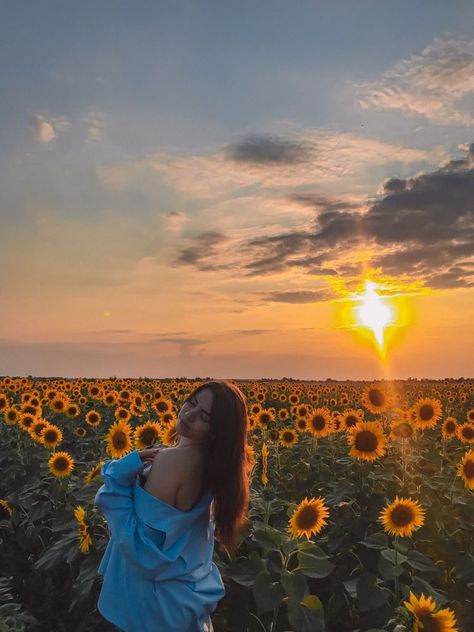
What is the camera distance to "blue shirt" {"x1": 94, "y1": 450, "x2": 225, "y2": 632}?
14.2ft

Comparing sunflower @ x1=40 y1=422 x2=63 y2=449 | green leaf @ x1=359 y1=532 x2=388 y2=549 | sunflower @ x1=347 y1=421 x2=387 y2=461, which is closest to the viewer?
green leaf @ x1=359 y1=532 x2=388 y2=549

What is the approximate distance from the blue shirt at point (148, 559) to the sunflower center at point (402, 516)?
6.75 feet

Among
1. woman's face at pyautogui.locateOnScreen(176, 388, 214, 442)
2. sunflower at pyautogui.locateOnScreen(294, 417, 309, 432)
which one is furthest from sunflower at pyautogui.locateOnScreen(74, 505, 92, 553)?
sunflower at pyautogui.locateOnScreen(294, 417, 309, 432)

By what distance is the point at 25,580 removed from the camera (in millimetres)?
8875

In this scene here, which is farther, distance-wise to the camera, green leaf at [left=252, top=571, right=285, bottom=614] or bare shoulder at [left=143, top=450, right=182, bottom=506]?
green leaf at [left=252, top=571, right=285, bottom=614]

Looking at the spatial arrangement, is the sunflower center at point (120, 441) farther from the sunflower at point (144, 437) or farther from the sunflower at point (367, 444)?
the sunflower at point (367, 444)

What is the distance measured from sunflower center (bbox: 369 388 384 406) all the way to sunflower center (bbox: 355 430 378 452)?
2850 millimetres

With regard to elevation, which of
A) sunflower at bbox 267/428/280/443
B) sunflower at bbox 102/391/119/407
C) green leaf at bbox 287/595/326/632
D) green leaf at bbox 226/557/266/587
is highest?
sunflower at bbox 102/391/119/407

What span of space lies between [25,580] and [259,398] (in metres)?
13.2

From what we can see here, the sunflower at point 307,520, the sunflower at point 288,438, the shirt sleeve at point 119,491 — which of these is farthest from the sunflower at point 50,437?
the shirt sleeve at point 119,491

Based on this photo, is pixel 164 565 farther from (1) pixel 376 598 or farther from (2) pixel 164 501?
(1) pixel 376 598

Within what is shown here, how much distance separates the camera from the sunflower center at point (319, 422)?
10.3 m

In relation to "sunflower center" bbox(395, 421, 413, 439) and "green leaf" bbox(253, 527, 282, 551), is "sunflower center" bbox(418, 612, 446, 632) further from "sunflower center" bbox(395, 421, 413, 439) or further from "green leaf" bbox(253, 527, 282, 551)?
"sunflower center" bbox(395, 421, 413, 439)

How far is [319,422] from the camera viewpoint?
10.3 meters
